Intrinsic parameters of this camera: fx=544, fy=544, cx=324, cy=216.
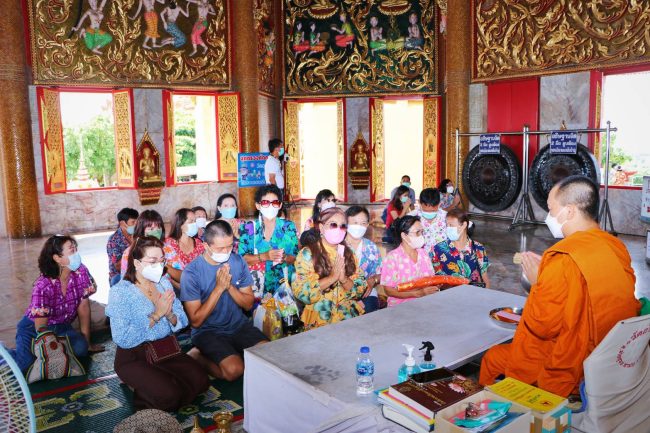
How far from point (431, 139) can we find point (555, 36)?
4.64 m

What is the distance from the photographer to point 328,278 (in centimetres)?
461

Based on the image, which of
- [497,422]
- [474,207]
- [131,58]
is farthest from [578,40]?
[497,422]

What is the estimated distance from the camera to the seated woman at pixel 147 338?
157 inches

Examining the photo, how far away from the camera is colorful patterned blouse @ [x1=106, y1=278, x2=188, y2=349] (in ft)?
13.2

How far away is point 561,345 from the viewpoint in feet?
9.23

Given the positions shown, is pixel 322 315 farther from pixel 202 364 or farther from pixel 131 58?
pixel 131 58

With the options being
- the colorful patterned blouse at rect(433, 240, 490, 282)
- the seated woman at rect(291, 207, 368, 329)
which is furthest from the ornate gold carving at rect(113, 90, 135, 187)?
the colorful patterned blouse at rect(433, 240, 490, 282)

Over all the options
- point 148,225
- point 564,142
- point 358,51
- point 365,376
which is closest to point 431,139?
point 358,51

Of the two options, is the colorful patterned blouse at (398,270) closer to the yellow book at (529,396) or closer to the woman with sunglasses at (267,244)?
the woman with sunglasses at (267,244)

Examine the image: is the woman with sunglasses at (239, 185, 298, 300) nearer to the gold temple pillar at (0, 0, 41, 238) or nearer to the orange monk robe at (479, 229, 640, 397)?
the orange monk robe at (479, 229, 640, 397)

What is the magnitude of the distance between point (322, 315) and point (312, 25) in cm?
1337

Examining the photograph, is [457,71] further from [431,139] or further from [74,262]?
[74,262]

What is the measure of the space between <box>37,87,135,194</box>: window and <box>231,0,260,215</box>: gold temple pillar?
9.67 ft

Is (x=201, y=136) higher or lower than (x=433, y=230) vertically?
higher
